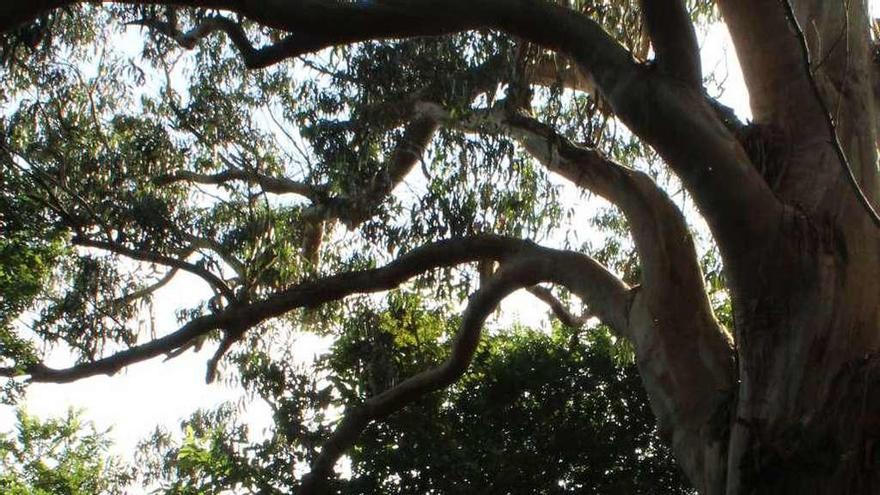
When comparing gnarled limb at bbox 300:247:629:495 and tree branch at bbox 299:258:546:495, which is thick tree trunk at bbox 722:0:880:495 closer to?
gnarled limb at bbox 300:247:629:495

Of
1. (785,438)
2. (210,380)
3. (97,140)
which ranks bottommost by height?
(785,438)

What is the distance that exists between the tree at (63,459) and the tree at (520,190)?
4151 millimetres

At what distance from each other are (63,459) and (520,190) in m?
7.76

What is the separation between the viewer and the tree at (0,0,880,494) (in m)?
4.25

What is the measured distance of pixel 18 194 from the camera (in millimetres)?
6383

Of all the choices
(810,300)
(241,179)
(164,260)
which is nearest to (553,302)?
(241,179)

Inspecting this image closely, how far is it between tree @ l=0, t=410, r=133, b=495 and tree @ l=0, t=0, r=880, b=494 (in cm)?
415

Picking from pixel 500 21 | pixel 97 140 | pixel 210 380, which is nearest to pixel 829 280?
pixel 500 21

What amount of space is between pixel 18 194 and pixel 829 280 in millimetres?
4559

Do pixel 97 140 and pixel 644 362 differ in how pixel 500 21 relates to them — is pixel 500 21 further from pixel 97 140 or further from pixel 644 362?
pixel 97 140

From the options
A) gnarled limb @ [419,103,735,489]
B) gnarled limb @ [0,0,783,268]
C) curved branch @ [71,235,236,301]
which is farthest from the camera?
curved branch @ [71,235,236,301]

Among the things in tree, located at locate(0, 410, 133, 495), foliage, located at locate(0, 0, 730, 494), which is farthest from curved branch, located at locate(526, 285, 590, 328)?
tree, located at locate(0, 410, 133, 495)

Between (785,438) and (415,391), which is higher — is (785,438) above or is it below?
below

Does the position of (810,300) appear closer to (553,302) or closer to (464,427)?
(553,302)
